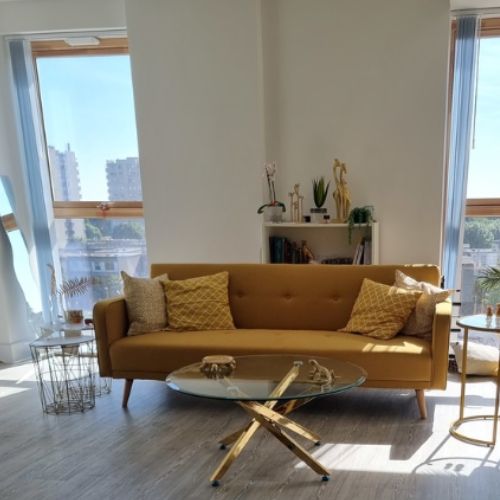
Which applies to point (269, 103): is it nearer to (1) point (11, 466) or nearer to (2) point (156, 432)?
(2) point (156, 432)

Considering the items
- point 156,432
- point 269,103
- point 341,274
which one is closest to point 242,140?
point 269,103

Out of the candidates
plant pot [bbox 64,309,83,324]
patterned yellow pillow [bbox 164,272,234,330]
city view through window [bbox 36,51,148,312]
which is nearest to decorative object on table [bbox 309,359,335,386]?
patterned yellow pillow [bbox 164,272,234,330]

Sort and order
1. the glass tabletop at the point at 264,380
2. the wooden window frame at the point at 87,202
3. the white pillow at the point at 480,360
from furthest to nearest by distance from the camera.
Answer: the wooden window frame at the point at 87,202
the white pillow at the point at 480,360
the glass tabletop at the point at 264,380

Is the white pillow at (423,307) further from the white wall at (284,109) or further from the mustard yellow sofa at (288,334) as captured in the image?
the white wall at (284,109)

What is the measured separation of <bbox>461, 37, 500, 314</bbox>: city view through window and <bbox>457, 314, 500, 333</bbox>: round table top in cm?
158

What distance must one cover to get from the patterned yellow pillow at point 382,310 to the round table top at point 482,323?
0.44m

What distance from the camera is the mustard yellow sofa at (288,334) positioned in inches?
113

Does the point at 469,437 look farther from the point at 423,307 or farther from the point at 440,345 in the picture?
the point at 423,307

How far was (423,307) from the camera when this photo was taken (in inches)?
119

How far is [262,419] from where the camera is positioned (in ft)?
7.75

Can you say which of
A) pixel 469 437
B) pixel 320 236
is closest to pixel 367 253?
pixel 320 236

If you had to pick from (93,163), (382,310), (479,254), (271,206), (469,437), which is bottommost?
(469,437)

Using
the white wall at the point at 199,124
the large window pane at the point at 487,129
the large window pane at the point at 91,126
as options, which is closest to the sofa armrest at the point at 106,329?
the white wall at the point at 199,124

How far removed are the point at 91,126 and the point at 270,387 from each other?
11.2 ft
